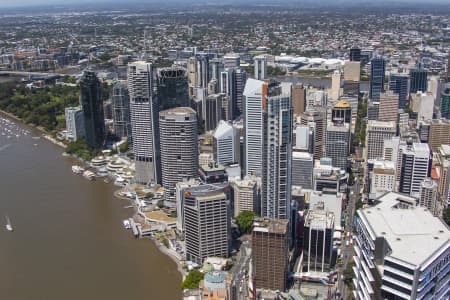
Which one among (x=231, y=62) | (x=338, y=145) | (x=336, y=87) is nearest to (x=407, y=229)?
(x=338, y=145)

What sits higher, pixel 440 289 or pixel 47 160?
pixel 440 289

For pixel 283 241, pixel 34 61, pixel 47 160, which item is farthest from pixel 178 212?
pixel 34 61

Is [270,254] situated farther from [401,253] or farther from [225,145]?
[225,145]

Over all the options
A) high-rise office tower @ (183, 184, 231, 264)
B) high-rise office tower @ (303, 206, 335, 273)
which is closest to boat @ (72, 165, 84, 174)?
high-rise office tower @ (183, 184, 231, 264)

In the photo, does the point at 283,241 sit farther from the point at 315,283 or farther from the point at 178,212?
the point at 178,212

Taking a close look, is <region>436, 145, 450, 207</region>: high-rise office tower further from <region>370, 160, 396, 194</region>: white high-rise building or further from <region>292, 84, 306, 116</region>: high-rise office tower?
<region>292, 84, 306, 116</region>: high-rise office tower
